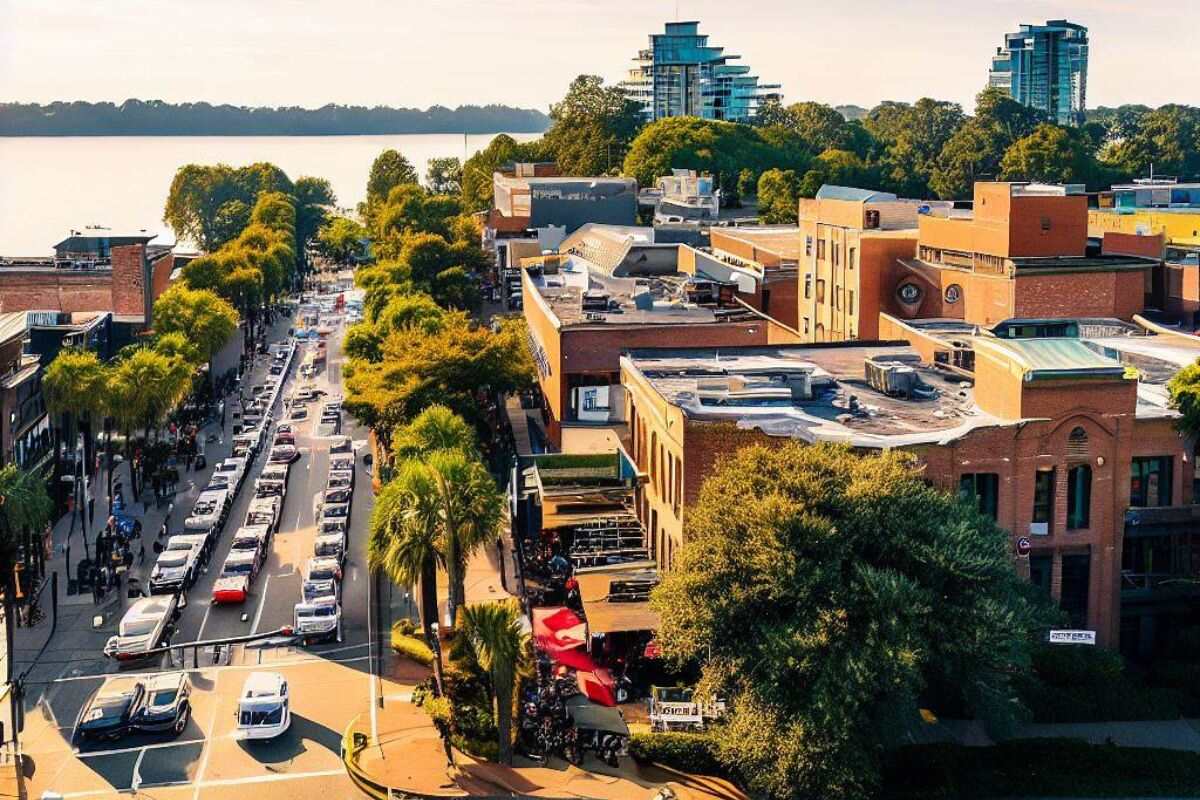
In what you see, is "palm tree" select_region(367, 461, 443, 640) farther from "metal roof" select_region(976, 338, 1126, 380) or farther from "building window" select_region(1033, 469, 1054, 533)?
"metal roof" select_region(976, 338, 1126, 380)

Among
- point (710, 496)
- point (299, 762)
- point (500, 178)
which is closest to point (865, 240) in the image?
point (710, 496)

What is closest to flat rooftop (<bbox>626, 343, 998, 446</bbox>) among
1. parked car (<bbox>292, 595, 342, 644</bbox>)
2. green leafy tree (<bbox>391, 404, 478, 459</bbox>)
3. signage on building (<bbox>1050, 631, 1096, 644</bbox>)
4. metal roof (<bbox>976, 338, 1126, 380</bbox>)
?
metal roof (<bbox>976, 338, 1126, 380</bbox>)

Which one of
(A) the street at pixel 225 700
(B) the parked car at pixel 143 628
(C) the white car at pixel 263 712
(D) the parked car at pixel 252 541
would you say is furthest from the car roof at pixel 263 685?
(D) the parked car at pixel 252 541

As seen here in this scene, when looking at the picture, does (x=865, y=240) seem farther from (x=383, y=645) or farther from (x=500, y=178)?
(x=500, y=178)

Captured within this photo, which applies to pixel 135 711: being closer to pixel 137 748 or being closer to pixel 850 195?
pixel 137 748

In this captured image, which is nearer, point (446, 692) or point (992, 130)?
point (446, 692)

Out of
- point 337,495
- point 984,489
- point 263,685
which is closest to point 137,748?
point 263,685

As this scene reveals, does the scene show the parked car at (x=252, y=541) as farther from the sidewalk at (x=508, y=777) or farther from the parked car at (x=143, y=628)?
the sidewalk at (x=508, y=777)
